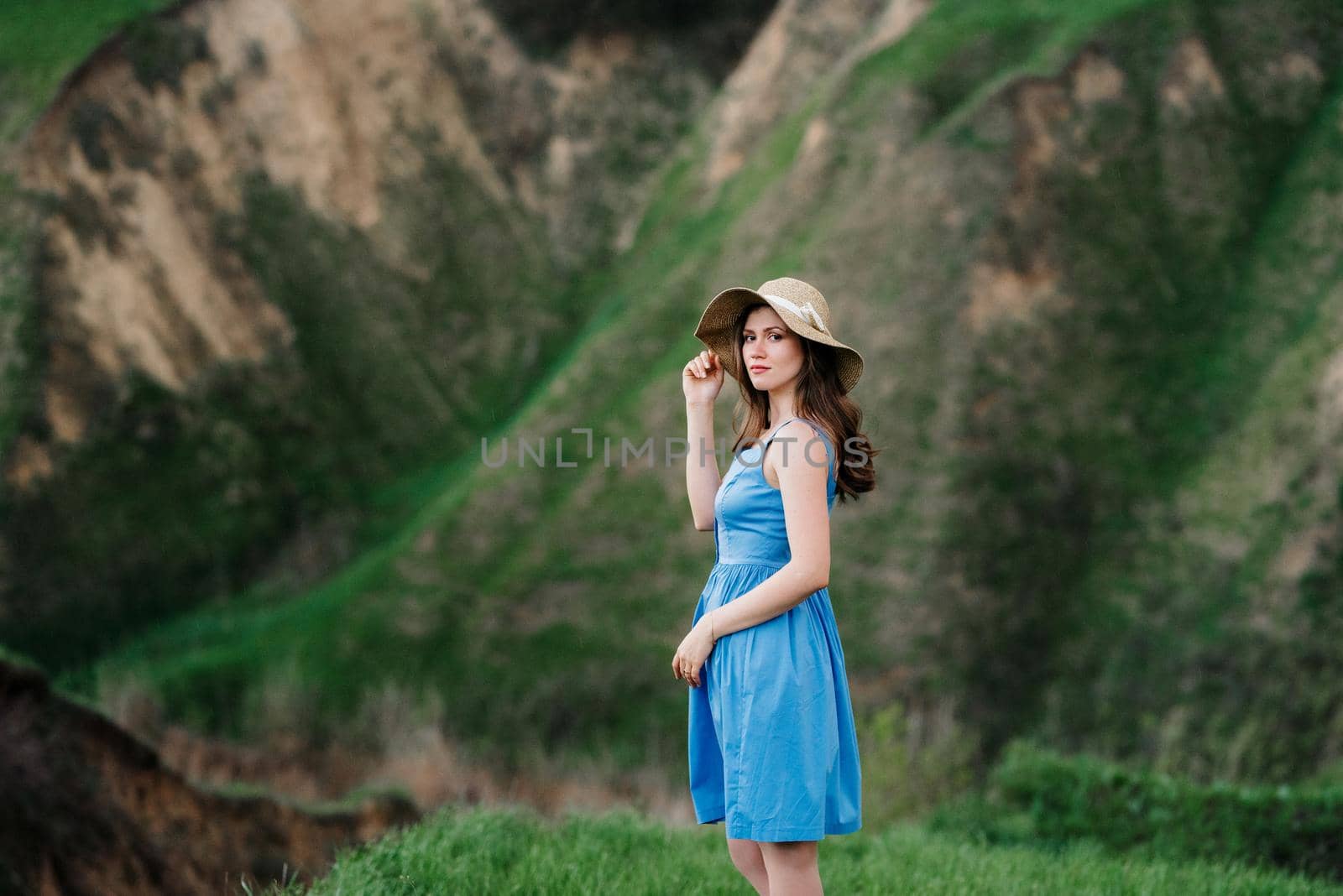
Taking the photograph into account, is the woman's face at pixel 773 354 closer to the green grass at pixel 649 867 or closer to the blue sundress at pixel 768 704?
the blue sundress at pixel 768 704

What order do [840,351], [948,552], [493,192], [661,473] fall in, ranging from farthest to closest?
[493,192] < [661,473] < [948,552] < [840,351]

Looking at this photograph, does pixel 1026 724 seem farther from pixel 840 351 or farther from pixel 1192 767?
pixel 840 351

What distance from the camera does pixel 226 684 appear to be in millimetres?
17141

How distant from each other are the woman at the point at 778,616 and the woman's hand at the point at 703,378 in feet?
0.34

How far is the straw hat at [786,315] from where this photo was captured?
3.93m

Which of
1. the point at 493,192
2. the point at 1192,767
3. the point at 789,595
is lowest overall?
the point at 1192,767

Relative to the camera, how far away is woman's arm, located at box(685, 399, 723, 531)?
4.33 m

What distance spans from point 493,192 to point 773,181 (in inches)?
242

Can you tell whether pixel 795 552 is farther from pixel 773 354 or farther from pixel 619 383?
pixel 619 383

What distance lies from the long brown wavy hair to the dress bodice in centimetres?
8

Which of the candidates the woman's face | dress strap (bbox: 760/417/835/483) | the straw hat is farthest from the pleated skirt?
the straw hat

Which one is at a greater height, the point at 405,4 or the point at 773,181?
the point at 405,4

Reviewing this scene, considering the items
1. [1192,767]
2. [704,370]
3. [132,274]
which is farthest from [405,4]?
[704,370]

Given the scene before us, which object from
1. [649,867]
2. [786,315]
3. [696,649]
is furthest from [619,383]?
[696,649]
